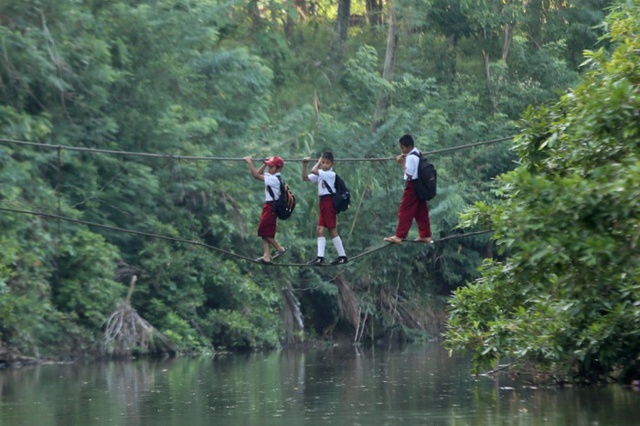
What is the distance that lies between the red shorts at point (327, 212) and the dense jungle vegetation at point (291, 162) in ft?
5.72

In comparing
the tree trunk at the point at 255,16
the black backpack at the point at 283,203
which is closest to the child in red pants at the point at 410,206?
the black backpack at the point at 283,203

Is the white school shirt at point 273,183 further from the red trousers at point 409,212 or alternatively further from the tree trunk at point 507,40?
the tree trunk at point 507,40

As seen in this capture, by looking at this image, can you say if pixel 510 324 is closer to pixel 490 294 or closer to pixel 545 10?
pixel 490 294

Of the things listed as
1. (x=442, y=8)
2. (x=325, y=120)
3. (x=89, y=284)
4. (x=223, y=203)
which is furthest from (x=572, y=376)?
(x=442, y=8)

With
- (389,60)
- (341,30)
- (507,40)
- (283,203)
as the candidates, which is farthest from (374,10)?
(283,203)

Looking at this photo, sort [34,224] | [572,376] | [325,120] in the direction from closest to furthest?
[572,376] < [34,224] < [325,120]

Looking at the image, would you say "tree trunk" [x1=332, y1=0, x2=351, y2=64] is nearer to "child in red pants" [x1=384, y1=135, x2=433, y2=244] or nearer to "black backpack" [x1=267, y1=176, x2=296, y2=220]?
"black backpack" [x1=267, y1=176, x2=296, y2=220]

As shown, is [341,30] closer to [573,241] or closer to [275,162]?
[275,162]

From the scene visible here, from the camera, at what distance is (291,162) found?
29.9 meters

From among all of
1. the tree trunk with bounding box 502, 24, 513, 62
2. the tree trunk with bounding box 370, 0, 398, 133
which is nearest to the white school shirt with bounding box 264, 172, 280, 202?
the tree trunk with bounding box 370, 0, 398, 133

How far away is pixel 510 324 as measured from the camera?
1572cm

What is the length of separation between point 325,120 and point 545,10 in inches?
379

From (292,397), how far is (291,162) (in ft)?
43.6

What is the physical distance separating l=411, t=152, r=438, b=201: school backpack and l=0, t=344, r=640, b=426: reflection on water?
8.61 feet
